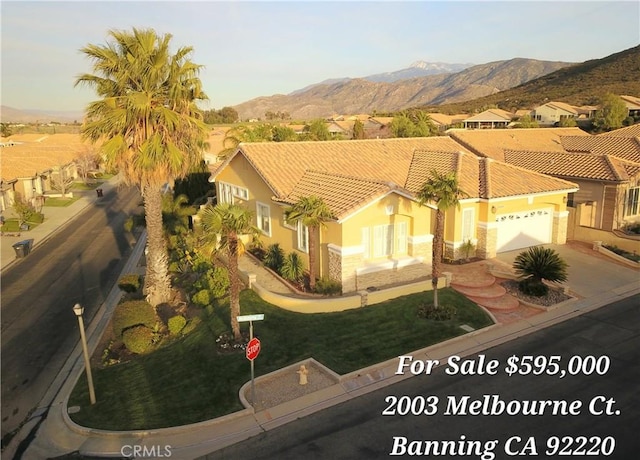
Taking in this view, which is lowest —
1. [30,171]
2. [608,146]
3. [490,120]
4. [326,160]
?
[30,171]

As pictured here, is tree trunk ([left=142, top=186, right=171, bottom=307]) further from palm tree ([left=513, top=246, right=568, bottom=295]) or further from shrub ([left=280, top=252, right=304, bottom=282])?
palm tree ([left=513, top=246, right=568, bottom=295])

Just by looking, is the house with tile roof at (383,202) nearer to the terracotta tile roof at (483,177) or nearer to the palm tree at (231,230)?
the terracotta tile roof at (483,177)

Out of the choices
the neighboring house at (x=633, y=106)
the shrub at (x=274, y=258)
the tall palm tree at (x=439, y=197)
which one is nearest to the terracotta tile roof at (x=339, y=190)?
the tall palm tree at (x=439, y=197)

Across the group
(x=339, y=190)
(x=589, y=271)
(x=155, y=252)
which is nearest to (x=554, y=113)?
(x=589, y=271)

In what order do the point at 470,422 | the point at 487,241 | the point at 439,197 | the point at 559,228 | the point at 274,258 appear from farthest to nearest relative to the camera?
the point at 559,228 → the point at 487,241 → the point at 274,258 → the point at 439,197 → the point at 470,422

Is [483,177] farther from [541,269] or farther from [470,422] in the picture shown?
[470,422]

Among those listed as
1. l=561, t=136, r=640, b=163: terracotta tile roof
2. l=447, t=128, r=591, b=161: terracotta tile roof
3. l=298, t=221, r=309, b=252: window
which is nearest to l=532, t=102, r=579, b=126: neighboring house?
l=447, t=128, r=591, b=161: terracotta tile roof
